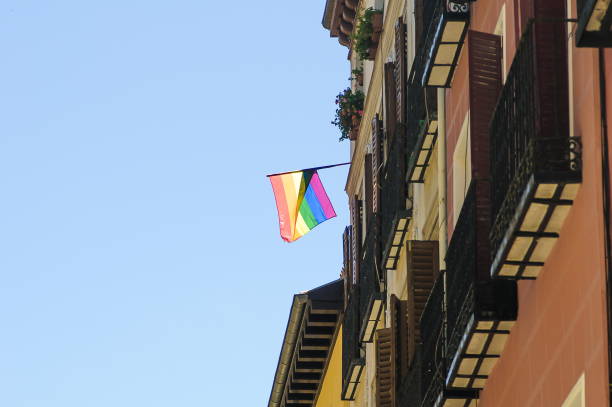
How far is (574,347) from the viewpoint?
46.0 ft

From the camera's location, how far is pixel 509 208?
14.5m

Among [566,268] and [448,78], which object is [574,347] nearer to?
[566,268]

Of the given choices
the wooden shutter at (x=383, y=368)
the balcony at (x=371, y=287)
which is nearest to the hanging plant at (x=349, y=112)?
the balcony at (x=371, y=287)

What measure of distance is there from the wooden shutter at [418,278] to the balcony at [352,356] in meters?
9.12

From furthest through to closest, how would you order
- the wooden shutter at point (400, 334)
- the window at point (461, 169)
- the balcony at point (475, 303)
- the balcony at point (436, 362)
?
the wooden shutter at point (400, 334)
the window at point (461, 169)
the balcony at point (436, 362)
the balcony at point (475, 303)

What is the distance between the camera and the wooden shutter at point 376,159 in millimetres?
30672

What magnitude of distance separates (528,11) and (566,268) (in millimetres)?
2507

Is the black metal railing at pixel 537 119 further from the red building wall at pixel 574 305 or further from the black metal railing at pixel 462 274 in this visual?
the black metal railing at pixel 462 274

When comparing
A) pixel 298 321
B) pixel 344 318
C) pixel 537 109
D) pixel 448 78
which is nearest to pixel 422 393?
pixel 448 78

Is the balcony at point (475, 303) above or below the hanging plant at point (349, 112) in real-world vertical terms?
below

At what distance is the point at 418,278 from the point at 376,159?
7.49 m

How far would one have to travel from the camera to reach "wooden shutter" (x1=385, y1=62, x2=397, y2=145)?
29013mm

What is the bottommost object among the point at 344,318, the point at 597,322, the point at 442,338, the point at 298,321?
the point at 597,322

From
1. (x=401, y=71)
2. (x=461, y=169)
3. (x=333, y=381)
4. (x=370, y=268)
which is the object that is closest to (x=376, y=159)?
(x=370, y=268)
